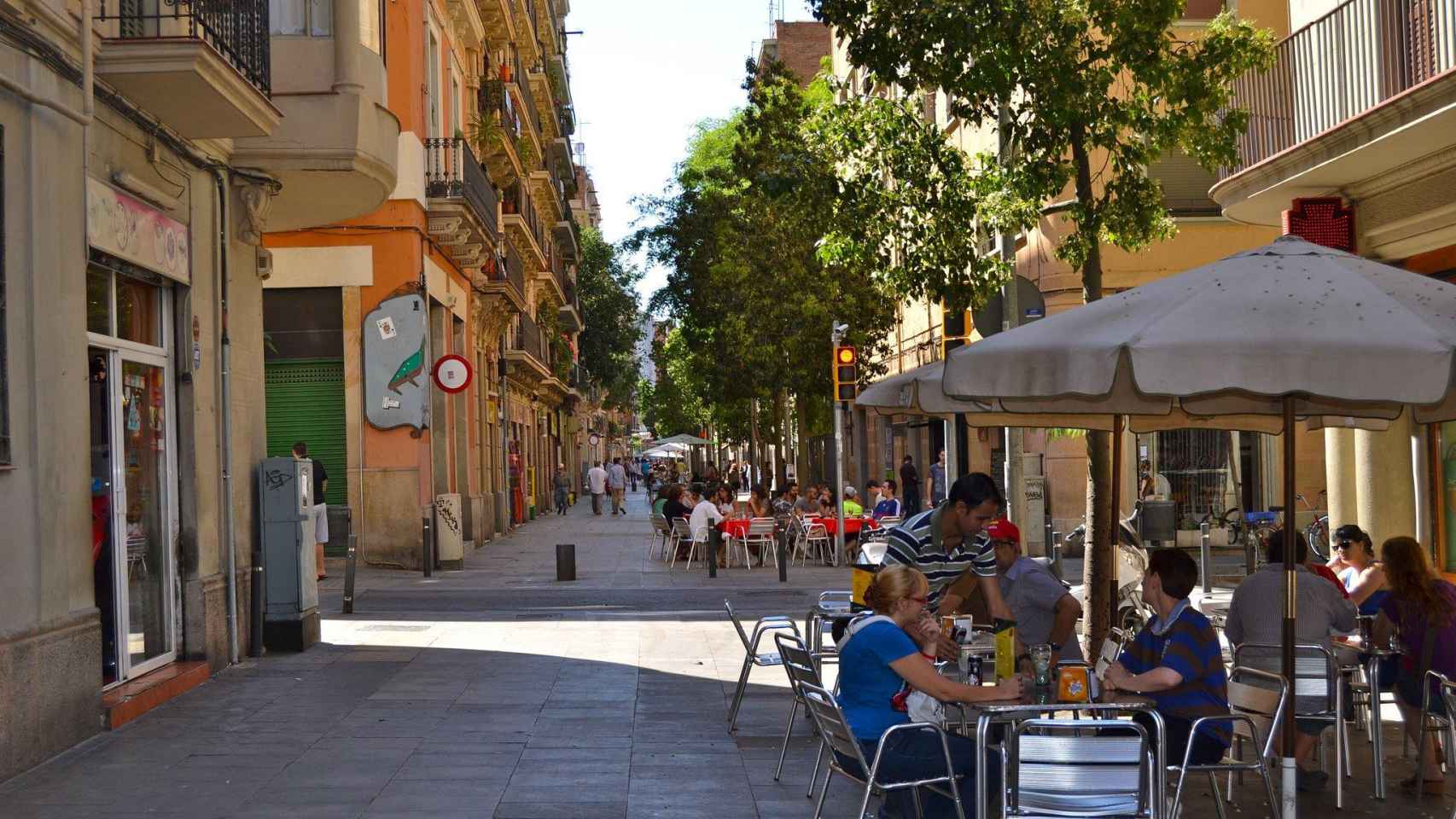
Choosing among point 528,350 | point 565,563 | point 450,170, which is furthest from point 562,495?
point 565,563

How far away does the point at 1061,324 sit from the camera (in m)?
6.82

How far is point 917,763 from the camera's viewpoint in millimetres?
6258

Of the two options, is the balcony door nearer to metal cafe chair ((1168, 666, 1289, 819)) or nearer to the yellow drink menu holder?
the yellow drink menu holder

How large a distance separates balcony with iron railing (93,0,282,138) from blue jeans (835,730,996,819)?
627 centimetres

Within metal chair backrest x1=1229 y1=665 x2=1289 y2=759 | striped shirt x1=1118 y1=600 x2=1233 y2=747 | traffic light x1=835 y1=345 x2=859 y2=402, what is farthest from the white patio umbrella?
traffic light x1=835 y1=345 x2=859 y2=402

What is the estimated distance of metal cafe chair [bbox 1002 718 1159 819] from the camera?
5371 millimetres

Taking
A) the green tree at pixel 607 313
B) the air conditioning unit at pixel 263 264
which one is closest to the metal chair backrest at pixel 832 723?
the air conditioning unit at pixel 263 264

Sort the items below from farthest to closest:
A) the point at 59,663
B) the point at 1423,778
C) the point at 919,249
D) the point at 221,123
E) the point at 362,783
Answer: the point at 919,249 → the point at 221,123 → the point at 59,663 → the point at 362,783 → the point at 1423,778

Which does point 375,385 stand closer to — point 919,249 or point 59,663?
point 919,249

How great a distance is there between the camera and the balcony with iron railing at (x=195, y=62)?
10.1 m

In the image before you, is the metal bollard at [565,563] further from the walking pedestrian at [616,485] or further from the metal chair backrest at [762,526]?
the walking pedestrian at [616,485]

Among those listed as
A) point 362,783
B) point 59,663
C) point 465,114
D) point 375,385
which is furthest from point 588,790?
point 465,114

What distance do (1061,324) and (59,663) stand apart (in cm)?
601

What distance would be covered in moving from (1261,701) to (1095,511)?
4.18m
